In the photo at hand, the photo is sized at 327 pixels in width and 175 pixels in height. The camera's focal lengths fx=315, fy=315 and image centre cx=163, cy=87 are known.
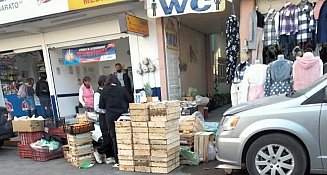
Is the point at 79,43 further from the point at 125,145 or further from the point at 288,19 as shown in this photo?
the point at 288,19

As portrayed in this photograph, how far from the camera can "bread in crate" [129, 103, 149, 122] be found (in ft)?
18.2

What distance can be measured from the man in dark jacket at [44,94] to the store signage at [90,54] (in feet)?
4.34

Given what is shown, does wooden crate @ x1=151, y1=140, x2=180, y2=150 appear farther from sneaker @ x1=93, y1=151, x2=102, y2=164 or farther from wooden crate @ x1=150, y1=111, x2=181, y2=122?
sneaker @ x1=93, y1=151, x2=102, y2=164

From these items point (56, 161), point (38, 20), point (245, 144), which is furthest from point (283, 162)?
point (38, 20)

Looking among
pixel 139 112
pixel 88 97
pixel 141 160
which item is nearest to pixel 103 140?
pixel 141 160

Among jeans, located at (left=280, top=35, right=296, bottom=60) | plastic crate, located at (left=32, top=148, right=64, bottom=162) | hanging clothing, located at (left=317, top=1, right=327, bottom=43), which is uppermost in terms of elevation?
hanging clothing, located at (left=317, top=1, right=327, bottom=43)

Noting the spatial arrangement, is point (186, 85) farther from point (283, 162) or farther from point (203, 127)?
point (283, 162)

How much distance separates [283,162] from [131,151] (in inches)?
104

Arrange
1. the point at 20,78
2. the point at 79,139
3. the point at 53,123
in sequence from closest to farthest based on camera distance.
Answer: the point at 79,139, the point at 53,123, the point at 20,78

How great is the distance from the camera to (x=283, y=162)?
167 inches

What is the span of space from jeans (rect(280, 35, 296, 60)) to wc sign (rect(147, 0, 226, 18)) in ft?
4.75

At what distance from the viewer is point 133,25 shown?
7.76 m

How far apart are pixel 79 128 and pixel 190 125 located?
2.27 m

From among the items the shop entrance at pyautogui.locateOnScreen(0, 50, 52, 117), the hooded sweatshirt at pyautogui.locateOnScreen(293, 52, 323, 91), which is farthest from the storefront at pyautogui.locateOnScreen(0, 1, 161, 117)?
the hooded sweatshirt at pyautogui.locateOnScreen(293, 52, 323, 91)
